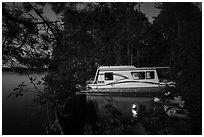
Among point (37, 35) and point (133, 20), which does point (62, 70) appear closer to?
point (37, 35)

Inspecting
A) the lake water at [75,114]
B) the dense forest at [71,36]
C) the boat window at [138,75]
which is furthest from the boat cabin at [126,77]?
the dense forest at [71,36]

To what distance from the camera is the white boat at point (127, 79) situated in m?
10.0

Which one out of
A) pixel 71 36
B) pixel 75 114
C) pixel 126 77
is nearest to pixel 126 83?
pixel 126 77

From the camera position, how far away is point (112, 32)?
2.08 meters

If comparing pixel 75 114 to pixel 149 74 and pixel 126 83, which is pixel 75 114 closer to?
pixel 126 83

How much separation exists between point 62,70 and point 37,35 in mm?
539

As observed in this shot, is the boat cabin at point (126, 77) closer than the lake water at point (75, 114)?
No

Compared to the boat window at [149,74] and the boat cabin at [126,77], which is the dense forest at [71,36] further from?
the boat window at [149,74]

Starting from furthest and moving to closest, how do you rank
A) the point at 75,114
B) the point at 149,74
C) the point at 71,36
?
1. the point at 149,74
2. the point at 75,114
3. the point at 71,36

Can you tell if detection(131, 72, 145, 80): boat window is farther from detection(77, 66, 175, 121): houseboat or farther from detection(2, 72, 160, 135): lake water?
detection(2, 72, 160, 135): lake water

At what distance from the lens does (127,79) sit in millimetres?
10133

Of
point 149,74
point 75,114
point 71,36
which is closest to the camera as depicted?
point 71,36

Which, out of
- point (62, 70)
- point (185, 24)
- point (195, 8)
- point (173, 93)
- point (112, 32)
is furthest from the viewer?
point (112, 32)

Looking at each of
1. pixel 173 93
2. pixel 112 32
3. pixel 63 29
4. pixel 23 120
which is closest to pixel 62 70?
pixel 63 29
